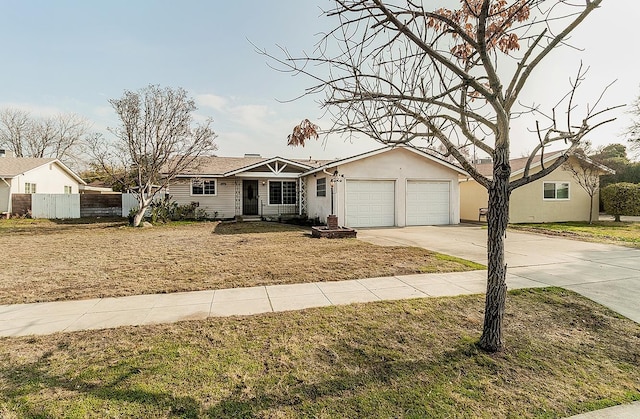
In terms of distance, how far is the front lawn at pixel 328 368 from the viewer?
2.33 metres

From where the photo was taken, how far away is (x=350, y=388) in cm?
255

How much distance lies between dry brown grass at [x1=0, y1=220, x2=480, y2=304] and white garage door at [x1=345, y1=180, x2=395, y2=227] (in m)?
4.48

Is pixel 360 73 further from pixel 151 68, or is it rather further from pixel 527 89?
pixel 151 68

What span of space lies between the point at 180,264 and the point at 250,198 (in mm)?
13613

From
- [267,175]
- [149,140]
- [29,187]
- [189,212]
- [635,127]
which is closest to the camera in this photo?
[149,140]

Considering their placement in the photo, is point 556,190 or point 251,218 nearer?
point 556,190

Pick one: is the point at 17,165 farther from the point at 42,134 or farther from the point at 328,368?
the point at 328,368

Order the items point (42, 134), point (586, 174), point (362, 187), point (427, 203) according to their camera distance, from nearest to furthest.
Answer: point (362, 187) → point (427, 203) → point (586, 174) → point (42, 134)

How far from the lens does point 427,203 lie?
16062 mm

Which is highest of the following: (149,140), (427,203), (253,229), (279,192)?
(149,140)

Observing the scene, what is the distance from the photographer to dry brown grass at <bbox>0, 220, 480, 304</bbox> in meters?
5.54

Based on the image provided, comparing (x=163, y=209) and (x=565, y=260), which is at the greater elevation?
(x=163, y=209)

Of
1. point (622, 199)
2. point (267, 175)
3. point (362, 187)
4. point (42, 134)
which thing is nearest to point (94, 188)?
point (42, 134)

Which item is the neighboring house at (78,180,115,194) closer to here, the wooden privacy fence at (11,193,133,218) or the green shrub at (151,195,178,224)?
the wooden privacy fence at (11,193,133,218)
